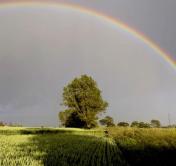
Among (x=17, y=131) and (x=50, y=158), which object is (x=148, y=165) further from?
(x=17, y=131)

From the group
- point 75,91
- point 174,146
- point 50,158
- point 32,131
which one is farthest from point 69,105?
point 50,158

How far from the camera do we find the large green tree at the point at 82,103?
284 feet

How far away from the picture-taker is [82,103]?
86.5 metres

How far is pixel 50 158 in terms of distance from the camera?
1741cm

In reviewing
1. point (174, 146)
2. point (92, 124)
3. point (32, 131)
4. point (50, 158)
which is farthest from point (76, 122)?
point (50, 158)

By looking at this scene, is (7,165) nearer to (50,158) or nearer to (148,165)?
(50,158)

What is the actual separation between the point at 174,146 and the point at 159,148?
1569mm

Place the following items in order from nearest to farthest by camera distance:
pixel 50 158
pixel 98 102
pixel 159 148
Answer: pixel 50 158, pixel 159 148, pixel 98 102

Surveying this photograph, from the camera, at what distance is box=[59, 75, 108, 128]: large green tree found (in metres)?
86.5

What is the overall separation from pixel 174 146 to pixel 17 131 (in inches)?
1382

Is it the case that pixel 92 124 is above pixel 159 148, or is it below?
above

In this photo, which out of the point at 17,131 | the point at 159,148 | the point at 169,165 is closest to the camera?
the point at 169,165

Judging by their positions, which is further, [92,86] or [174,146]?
[92,86]

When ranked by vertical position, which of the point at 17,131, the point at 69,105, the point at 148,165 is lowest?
the point at 148,165
